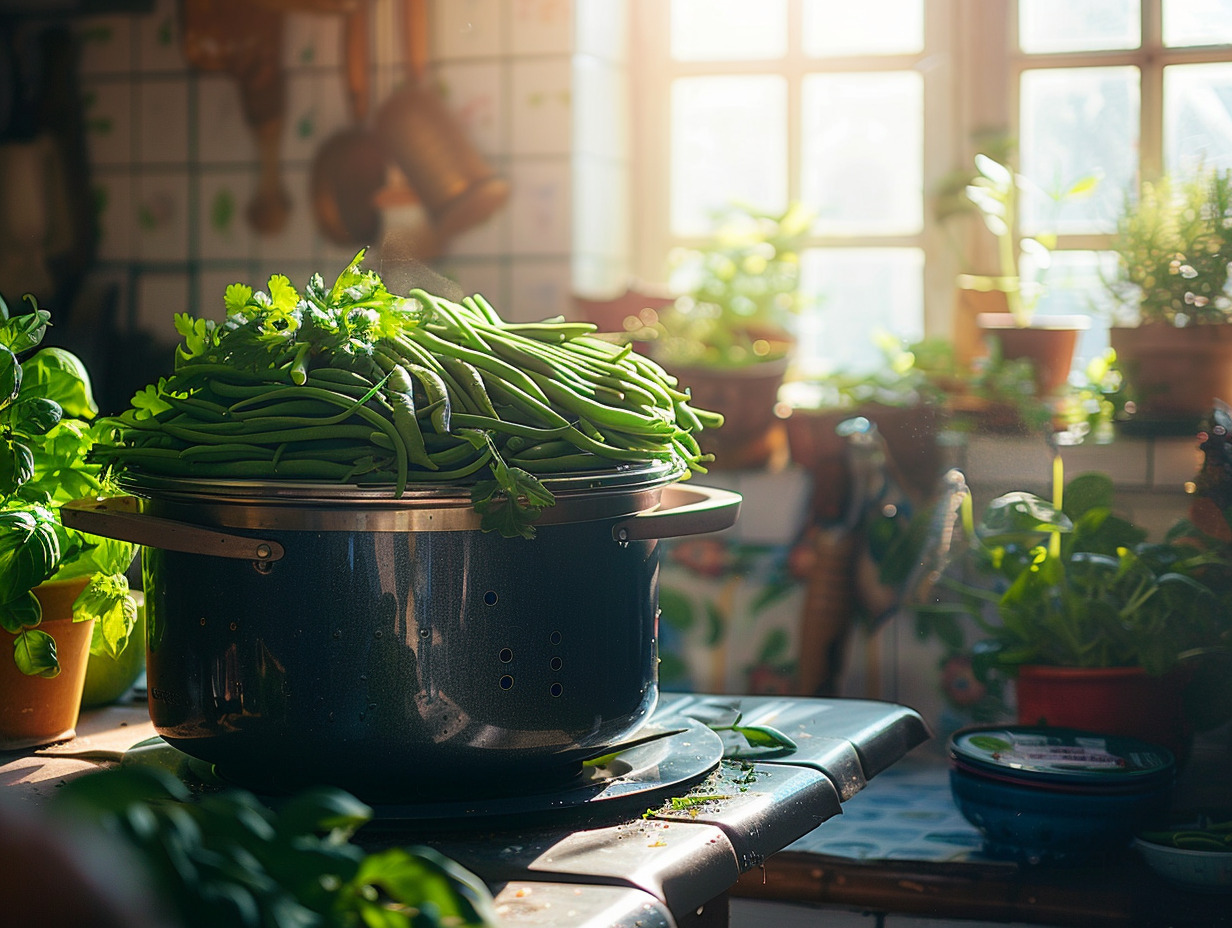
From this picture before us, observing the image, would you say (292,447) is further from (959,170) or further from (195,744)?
(959,170)

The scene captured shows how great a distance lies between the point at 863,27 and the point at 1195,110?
658 mm

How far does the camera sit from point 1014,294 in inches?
98.2

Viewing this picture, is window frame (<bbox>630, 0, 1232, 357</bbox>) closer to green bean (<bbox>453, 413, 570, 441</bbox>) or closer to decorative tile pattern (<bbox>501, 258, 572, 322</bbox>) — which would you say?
decorative tile pattern (<bbox>501, 258, 572, 322</bbox>)

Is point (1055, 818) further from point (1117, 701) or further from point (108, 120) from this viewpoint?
point (108, 120)

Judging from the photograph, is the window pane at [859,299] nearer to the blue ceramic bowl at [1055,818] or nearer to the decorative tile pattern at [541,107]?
the decorative tile pattern at [541,107]

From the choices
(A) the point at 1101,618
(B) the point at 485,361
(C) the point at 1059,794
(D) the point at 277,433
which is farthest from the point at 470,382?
(A) the point at 1101,618

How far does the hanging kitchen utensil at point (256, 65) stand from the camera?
2709mm

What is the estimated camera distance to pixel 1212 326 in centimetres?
223

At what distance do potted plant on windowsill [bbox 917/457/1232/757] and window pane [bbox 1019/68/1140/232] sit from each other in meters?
0.76

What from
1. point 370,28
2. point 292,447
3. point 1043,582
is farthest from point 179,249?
point 292,447

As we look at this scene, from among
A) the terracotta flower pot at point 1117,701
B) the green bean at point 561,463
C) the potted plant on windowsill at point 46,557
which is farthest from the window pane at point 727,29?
the green bean at point 561,463

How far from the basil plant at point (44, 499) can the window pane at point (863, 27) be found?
6.36 feet

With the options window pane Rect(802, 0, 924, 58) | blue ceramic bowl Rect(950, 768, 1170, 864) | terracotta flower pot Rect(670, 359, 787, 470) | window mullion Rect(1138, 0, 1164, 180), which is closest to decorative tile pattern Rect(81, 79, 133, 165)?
terracotta flower pot Rect(670, 359, 787, 470)

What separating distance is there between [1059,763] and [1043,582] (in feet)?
1.08
